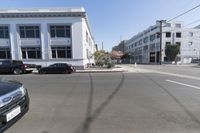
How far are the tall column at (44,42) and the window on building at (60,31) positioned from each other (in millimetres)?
880

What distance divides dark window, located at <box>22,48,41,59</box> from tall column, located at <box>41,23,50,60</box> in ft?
2.99

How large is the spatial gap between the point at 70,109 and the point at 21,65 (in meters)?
16.6

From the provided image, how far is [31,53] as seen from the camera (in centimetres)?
2695

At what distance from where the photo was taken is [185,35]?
61938 millimetres

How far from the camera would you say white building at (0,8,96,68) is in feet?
85.1

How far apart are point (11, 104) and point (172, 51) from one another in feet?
184

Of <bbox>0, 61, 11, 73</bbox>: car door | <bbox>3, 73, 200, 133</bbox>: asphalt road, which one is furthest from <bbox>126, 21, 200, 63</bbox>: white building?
<bbox>3, 73, 200, 133</bbox>: asphalt road

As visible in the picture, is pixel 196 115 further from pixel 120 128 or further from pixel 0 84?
pixel 0 84

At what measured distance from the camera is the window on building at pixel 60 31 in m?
26.4

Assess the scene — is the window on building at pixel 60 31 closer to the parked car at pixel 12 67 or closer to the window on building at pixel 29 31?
the window on building at pixel 29 31

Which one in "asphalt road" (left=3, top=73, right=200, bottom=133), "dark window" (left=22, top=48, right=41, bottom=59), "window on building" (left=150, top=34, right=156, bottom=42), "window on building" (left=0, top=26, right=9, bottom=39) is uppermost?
"window on building" (left=150, top=34, right=156, bottom=42)

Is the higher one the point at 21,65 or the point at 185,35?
the point at 185,35

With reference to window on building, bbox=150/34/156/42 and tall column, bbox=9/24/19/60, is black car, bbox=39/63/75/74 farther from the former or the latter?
window on building, bbox=150/34/156/42

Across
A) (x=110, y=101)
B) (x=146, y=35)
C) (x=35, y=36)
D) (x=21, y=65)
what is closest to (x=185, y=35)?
(x=146, y=35)
